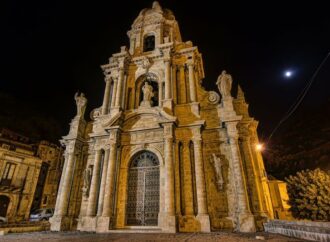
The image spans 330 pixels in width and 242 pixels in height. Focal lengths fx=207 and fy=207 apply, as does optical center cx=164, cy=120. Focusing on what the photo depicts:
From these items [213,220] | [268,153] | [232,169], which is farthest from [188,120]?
[268,153]

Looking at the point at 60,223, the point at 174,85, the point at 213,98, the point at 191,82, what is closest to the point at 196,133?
the point at 213,98

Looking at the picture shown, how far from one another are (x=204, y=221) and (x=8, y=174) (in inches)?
843

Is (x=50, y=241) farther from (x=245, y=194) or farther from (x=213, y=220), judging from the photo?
(x=245, y=194)

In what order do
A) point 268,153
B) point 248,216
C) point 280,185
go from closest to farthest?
point 248,216
point 280,185
point 268,153

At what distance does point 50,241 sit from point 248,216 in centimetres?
743

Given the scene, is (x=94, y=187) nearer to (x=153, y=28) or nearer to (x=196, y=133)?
(x=196, y=133)

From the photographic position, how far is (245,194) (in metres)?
9.26

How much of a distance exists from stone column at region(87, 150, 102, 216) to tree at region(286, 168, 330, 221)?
435 inches

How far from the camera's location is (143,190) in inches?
434

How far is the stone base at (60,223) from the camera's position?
415 inches

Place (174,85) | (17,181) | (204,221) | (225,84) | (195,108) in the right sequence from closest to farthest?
1. (204,221)
2. (225,84)
3. (195,108)
4. (174,85)
5. (17,181)

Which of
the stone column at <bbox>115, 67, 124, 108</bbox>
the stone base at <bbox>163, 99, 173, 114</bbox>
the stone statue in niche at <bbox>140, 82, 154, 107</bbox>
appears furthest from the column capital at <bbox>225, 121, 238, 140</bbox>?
the stone column at <bbox>115, 67, 124, 108</bbox>

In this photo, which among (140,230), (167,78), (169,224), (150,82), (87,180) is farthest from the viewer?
(150,82)

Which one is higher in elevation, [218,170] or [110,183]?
[218,170]
